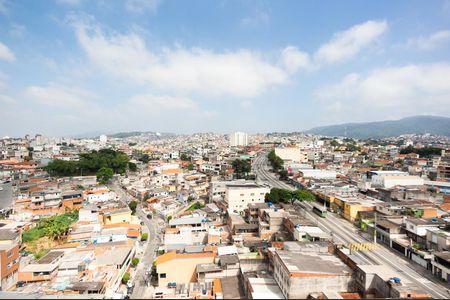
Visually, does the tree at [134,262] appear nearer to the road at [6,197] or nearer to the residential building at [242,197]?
the residential building at [242,197]

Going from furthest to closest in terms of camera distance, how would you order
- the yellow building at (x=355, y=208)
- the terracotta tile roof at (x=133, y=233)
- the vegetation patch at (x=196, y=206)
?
1. the vegetation patch at (x=196, y=206)
2. the yellow building at (x=355, y=208)
3. the terracotta tile roof at (x=133, y=233)

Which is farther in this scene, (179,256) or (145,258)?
(145,258)

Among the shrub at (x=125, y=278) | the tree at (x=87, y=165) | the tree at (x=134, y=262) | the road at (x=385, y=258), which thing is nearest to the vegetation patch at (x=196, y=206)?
the road at (x=385, y=258)

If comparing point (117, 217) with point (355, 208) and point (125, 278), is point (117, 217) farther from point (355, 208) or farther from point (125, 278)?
point (355, 208)

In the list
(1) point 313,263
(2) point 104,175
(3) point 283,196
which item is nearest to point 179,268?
(1) point 313,263

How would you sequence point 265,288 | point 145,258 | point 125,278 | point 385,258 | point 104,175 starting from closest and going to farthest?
point 265,288
point 125,278
point 385,258
point 145,258
point 104,175

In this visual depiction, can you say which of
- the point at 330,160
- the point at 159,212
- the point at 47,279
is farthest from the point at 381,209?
the point at 330,160

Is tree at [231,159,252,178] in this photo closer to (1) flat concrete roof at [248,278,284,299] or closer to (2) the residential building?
(2) the residential building
